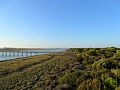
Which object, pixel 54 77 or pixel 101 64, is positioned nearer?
pixel 54 77

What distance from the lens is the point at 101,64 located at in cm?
1700

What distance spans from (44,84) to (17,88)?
1688 millimetres

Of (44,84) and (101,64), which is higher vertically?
(101,64)

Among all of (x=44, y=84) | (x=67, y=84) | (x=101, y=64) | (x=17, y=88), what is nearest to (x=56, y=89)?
(x=67, y=84)

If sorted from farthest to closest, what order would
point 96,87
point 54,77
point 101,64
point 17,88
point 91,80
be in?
1. point 101,64
2. point 54,77
3. point 17,88
4. point 91,80
5. point 96,87

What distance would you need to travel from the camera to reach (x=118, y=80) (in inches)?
492

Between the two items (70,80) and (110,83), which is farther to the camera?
(70,80)

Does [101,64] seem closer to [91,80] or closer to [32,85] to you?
[91,80]

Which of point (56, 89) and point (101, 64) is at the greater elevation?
point (101, 64)

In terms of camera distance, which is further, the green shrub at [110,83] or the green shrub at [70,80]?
the green shrub at [70,80]

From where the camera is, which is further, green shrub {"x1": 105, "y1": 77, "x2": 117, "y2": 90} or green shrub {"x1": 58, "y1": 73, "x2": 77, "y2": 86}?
green shrub {"x1": 58, "y1": 73, "x2": 77, "y2": 86}

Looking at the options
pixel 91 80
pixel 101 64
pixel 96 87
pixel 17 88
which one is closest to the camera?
pixel 96 87

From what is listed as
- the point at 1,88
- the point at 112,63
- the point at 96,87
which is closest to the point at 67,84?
the point at 96,87

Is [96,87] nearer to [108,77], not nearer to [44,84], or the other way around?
[108,77]
